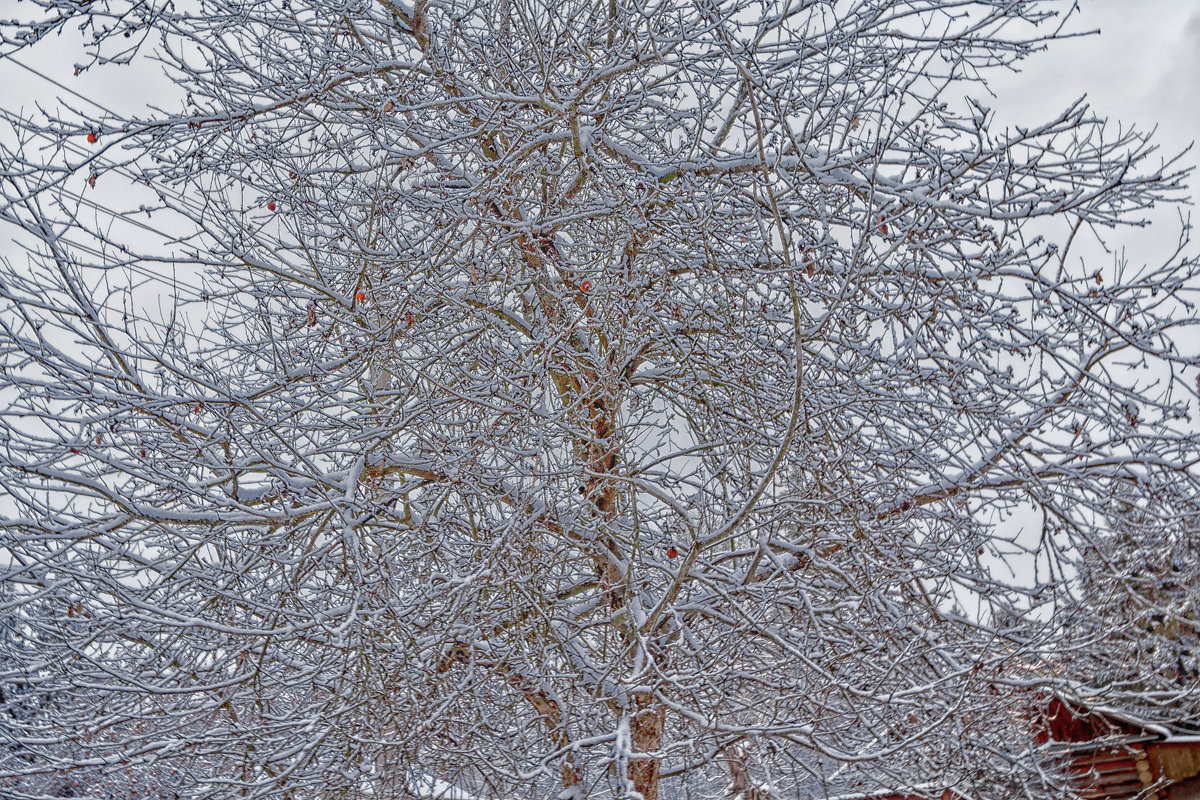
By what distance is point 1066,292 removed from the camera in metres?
4.46

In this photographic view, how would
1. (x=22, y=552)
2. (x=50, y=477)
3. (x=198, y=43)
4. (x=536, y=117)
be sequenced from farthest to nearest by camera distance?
(x=198, y=43) < (x=536, y=117) < (x=22, y=552) < (x=50, y=477)

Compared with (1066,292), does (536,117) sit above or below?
above

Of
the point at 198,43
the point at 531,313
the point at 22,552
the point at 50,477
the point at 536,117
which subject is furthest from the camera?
the point at 531,313

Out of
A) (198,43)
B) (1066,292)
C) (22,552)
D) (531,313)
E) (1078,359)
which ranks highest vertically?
(198,43)

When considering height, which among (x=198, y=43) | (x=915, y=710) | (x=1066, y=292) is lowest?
(x=915, y=710)

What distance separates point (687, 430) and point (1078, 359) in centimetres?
230

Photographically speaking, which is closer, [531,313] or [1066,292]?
[1066,292]

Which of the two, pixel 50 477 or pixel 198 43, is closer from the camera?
pixel 50 477

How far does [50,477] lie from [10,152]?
5.89ft

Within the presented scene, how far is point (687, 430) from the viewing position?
19.0 ft

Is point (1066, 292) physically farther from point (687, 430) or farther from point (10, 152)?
point (10, 152)

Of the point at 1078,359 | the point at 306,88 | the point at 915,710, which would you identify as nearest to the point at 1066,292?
the point at 1078,359

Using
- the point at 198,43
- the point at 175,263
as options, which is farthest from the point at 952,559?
the point at 198,43

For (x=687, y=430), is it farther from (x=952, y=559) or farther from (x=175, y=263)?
(x=175, y=263)
